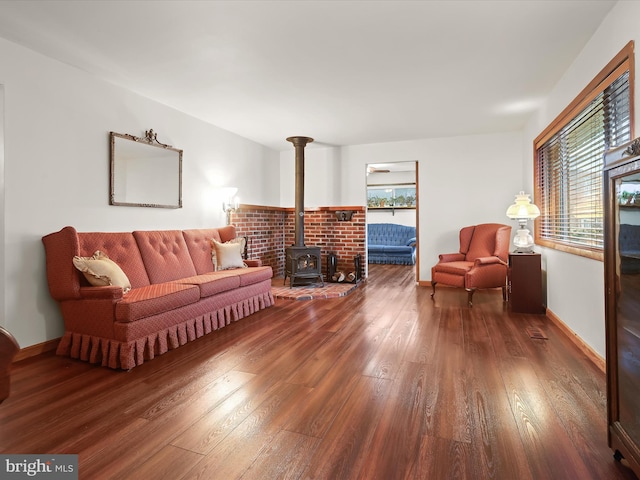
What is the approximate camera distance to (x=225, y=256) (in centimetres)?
427

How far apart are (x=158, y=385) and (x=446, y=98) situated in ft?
12.6

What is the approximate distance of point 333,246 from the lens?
6.40m

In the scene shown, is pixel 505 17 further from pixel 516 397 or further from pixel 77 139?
pixel 77 139

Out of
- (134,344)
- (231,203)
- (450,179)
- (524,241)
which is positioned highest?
(450,179)

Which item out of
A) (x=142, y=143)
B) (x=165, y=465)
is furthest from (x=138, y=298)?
(x=142, y=143)

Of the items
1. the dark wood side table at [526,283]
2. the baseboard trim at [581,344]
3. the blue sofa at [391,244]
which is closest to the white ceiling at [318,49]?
the dark wood side table at [526,283]

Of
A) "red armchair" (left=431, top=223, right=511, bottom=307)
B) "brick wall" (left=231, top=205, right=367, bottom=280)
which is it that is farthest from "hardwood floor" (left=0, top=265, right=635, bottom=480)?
"brick wall" (left=231, top=205, right=367, bottom=280)

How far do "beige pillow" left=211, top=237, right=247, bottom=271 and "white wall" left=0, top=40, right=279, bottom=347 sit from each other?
679mm

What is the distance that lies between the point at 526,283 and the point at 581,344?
1204mm

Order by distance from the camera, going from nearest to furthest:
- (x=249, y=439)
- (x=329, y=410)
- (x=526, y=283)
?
1. (x=249, y=439)
2. (x=329, y=410)
3. (x=526, y=283)

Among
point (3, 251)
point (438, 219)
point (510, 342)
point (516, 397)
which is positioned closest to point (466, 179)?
point (438, 219)

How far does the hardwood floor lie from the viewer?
4.85 ft

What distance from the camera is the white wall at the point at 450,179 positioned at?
5.48 metres

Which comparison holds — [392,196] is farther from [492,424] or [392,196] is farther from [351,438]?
[351,438]
